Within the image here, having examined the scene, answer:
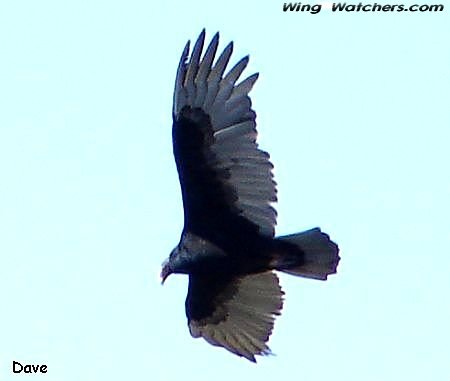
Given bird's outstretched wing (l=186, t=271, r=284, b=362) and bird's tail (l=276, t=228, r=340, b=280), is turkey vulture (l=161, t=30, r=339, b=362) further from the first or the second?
bird's outstretched wing (l=186, t=271, r=284, b=362)

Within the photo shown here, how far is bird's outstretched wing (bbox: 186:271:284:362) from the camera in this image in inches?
669

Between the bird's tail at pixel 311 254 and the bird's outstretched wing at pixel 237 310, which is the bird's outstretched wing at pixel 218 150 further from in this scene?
the bird's outstretched wing at pixel 237 310

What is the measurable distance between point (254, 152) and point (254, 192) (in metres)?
0.30

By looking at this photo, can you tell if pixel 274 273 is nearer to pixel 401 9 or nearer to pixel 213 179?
pixel 213 179

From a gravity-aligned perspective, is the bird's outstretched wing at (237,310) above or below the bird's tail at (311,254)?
below

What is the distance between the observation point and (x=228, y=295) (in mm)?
17203

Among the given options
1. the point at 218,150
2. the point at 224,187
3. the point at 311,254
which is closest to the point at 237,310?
the point at 311,254

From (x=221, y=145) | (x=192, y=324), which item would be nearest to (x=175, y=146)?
(x=221, y=145)

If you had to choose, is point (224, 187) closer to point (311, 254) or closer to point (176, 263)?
point (176, 263)

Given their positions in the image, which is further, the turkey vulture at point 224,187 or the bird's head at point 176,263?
the bird's head at point 176,263

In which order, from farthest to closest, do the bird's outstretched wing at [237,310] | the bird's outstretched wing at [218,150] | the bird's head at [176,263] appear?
1. the bird's outstretched wing at [237,310]
2. the bird's head at [176,263]
3. the bird's outstretched wing at [218,150]

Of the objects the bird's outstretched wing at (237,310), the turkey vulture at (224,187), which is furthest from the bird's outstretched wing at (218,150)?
the bird's outstretched wing at (237,310)

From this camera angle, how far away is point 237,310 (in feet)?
56.4

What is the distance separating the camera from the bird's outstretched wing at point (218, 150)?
1642 cm
